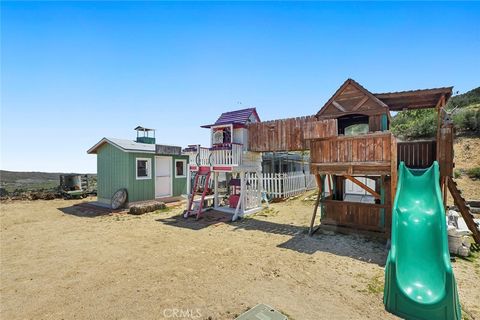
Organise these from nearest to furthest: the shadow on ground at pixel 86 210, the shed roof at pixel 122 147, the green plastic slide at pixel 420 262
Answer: the green plastic slide at pixel 420 262, the shadow on ground at pixel 86 210, the shed roof at pixel 122 147

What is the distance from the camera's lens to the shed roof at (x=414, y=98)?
756 cm

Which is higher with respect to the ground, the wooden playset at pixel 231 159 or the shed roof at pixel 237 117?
the shed roof at pixel 237 117

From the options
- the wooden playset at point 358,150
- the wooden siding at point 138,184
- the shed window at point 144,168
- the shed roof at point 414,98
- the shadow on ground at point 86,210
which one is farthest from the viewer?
the shed window at point 144,168

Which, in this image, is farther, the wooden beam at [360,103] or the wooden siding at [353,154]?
the wooden beam at [360,103]

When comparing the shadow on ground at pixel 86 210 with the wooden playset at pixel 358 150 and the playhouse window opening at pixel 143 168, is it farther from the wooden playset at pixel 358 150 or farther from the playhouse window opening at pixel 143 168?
→ the wooden playset at pixel 358 150

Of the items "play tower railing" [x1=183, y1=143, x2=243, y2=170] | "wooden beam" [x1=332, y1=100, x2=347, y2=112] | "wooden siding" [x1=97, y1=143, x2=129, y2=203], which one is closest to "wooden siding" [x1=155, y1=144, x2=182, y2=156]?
"wooden siding" [x1=97, y1=143, x2=129, y2=203]

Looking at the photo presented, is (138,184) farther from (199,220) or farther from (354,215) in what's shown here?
(354,215)

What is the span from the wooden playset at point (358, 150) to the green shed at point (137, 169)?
4622 mm

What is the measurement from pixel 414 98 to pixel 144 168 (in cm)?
1358

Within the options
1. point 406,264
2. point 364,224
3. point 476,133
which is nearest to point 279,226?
point 364,224

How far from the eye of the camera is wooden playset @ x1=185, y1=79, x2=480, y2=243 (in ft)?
23.9

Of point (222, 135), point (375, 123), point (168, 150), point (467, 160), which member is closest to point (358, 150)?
point (375, 123)

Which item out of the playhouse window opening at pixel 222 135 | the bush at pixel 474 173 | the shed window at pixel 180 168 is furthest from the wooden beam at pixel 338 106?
the bush at pixel 474 173

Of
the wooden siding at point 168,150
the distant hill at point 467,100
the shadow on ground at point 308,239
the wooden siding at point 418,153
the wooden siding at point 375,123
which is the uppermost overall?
the distant hill at point 467,100
